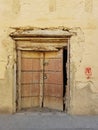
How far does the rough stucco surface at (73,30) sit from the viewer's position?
29.7 feet

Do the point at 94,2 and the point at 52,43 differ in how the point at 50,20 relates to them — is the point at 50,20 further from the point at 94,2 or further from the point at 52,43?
the point at 94,2

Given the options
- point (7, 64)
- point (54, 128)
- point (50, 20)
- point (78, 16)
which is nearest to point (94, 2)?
point (78, 16)

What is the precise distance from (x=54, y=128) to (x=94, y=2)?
3581 mm

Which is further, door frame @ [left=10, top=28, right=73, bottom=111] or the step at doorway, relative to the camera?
the step at doorway

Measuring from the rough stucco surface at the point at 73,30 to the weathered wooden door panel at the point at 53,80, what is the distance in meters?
0.50

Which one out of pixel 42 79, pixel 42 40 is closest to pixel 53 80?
pixel 42 79

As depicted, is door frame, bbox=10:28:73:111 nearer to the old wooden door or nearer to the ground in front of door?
the old wooden door

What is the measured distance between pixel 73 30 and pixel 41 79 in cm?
169

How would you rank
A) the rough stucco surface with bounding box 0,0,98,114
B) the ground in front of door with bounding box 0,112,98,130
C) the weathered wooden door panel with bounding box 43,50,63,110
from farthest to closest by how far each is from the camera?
the weathered wooden door panel with bounding box 43,50,63,110
the rough stucco surface with bounding box 0,0,98,114
the ground in front of door with bounding box 0,112,98,130

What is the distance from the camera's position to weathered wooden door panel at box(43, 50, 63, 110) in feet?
31.3

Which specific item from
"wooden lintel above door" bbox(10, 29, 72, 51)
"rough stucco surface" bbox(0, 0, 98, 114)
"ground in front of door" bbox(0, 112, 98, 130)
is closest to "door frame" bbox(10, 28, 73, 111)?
"wooden lintel above door" bbox(10, 29, 72, 51)

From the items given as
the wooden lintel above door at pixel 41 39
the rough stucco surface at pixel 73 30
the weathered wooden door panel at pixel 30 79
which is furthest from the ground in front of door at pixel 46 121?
the wooden lintel above door at pixel 41 39

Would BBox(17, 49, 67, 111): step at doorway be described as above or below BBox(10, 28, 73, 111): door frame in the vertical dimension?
below

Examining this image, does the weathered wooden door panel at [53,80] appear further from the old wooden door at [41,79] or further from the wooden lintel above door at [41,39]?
the wooden lintel above door at [41,39]
